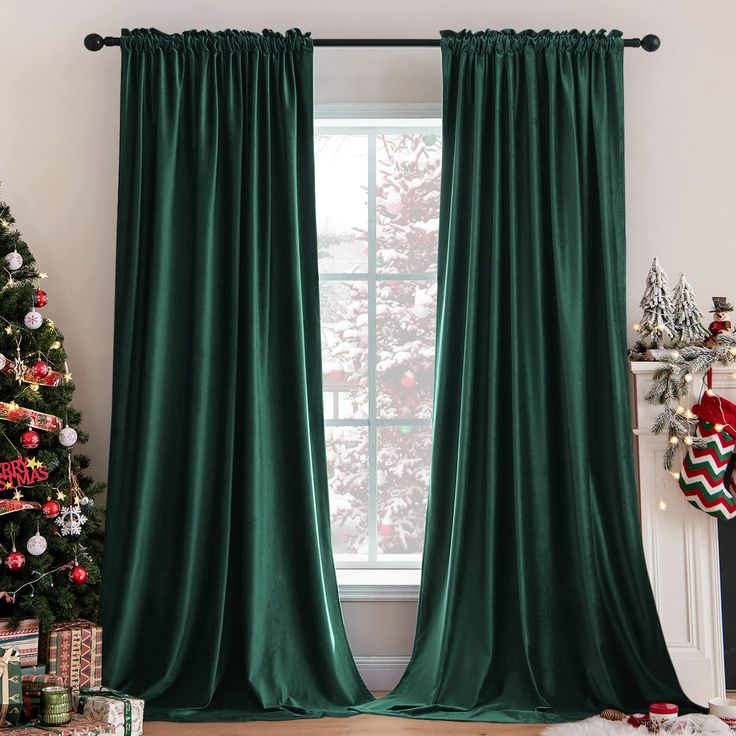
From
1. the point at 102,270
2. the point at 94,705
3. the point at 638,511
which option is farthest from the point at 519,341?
the point at 94,705

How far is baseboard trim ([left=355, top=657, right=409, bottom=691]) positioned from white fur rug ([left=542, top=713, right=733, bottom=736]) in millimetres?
615

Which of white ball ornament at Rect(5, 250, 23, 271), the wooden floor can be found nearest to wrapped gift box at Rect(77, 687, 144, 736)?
the wooden floor

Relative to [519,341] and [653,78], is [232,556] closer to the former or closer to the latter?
[519,341]

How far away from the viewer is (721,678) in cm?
261

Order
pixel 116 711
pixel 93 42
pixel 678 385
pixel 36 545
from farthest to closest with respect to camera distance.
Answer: pixel 93 42 → pixel 678 385 → pixel 36 545 → pixel 116 711

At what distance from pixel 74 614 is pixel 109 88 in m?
1.98

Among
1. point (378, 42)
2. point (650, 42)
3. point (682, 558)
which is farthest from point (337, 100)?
point (682, 558)

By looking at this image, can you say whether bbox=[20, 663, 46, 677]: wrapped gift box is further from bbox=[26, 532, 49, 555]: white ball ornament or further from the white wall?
the white wall

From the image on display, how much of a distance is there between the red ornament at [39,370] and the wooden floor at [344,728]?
3.94ft

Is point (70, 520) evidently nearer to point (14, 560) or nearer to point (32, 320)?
point (14, 560)

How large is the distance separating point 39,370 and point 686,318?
225 centimetres

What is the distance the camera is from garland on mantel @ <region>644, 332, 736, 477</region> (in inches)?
104

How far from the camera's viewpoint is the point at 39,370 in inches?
97.3

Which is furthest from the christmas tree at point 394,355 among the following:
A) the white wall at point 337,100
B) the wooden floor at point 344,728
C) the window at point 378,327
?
the wooden floor at point 344,728
